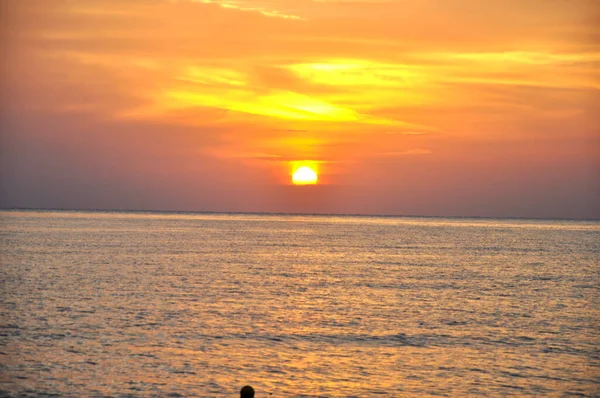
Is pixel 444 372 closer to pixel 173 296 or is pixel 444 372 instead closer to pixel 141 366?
pixel 141 366

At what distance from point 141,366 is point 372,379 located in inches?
420

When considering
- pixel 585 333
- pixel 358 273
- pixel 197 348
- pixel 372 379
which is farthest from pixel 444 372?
pixel 358 273

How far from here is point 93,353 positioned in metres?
36.8

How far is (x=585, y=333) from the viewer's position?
4588cm

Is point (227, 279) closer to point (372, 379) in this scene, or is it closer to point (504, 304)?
point (504, 304)

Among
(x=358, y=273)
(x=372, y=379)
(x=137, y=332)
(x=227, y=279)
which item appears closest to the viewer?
(x=372, y=379)

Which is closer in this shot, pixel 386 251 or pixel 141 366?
pixel 141 366

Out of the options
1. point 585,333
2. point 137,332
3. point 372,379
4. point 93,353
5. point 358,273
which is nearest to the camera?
point 372,379

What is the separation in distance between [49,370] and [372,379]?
14.4m

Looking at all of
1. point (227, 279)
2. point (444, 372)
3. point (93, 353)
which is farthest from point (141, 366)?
point (227, 279)

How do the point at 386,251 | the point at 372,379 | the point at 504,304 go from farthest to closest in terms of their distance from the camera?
the point at 386,251, the point at 504,304, the point at 372,379

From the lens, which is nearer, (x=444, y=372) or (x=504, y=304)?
(x=444, y=372)

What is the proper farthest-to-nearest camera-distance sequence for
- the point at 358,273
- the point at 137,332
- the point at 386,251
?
the point at 386,251, the point at 358,273, the point at 137,332

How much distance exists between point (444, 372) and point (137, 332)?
58.8 feet
